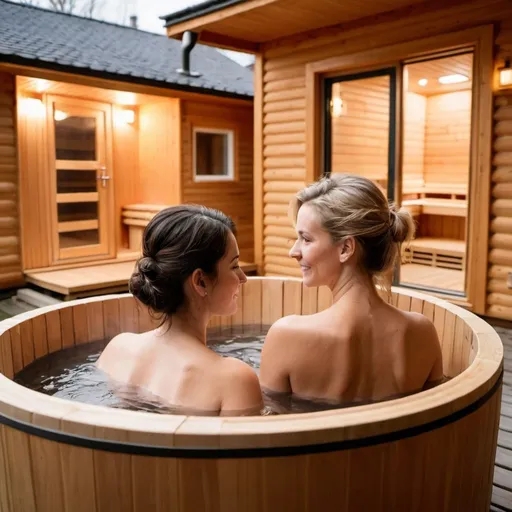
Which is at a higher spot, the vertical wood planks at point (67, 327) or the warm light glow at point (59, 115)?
the warm light glow at point (59, 115)

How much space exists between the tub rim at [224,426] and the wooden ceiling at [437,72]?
6109mm

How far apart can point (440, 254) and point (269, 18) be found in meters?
3.72

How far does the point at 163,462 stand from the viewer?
1.35 metres

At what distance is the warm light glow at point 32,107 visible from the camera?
704cm

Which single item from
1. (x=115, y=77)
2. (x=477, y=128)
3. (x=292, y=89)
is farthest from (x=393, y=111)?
(x=115, y=77)

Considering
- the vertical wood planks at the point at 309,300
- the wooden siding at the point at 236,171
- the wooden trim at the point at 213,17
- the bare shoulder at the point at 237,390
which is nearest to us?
the bare shoulder at the point at 237,390

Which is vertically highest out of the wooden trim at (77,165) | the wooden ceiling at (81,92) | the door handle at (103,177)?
the wooden ceiling at (81,92)

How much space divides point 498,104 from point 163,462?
4485 mm

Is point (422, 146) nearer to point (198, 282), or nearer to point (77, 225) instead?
point (77, 225)

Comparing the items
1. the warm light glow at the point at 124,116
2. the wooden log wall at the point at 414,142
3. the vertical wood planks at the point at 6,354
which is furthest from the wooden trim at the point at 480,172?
the warm light glow at the point at 124,116

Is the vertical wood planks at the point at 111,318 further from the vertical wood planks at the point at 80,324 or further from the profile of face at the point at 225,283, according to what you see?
the profile of face at the point at 225,283

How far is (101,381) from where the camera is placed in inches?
86.5

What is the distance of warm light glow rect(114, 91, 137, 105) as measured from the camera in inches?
306

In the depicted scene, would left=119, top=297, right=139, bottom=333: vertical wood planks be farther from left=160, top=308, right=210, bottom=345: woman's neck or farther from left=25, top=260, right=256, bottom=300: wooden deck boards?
left=25, top=260, right=256, bottom=300: wooden deck boards
